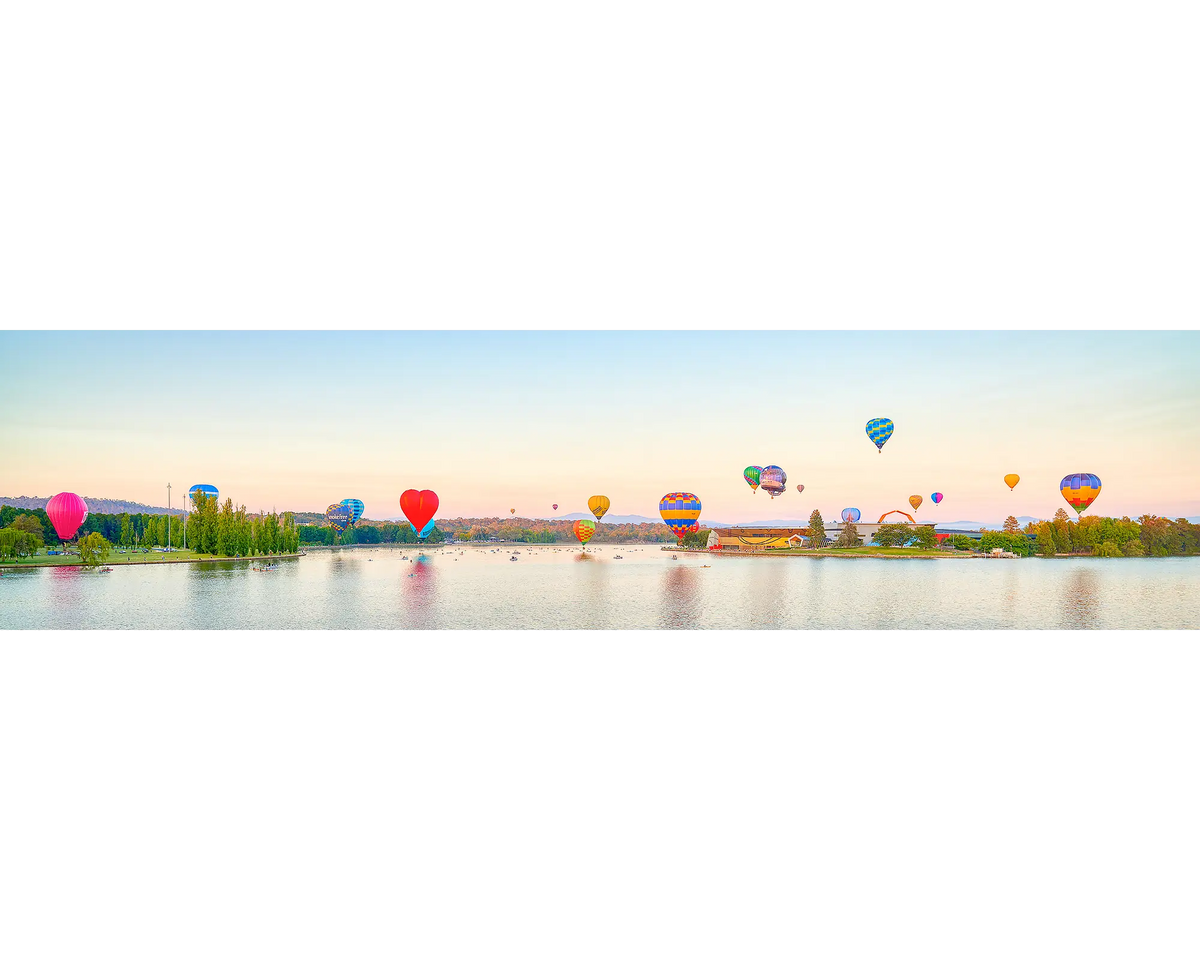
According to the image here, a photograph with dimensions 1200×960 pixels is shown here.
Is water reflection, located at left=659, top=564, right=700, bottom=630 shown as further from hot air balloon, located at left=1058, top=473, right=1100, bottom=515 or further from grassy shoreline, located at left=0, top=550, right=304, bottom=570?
grassy shoreline, located at left=0, top=550, right=304, bottom=570

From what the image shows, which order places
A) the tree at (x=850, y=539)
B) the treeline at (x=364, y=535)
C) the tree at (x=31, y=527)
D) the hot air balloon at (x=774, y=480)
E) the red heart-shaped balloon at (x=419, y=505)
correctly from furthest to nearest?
the red heart-shaped balloon at (x=419, y=505)
the hot air balloon at (x=774, y=480)
the tree at (x=850, y=539)
the treeline at (x=364, y=535)
the tree at (x=31, y=527)

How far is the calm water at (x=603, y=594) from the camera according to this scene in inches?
201

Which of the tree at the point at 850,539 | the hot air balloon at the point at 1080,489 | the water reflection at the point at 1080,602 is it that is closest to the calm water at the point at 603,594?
the water reflection at the point at 1080,602

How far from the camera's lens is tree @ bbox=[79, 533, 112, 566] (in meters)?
4.40

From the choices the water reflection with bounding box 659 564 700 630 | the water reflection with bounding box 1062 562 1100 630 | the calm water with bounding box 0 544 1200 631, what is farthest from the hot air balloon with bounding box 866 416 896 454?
the water reflection with bounding box 1062 562 1100 630

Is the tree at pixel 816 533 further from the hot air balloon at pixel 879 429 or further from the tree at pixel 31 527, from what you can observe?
the tree at pixel 31 527

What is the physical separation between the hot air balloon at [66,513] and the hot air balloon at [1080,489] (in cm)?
577

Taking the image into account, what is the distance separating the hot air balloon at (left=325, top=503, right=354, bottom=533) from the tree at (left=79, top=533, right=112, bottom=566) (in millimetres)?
1420
